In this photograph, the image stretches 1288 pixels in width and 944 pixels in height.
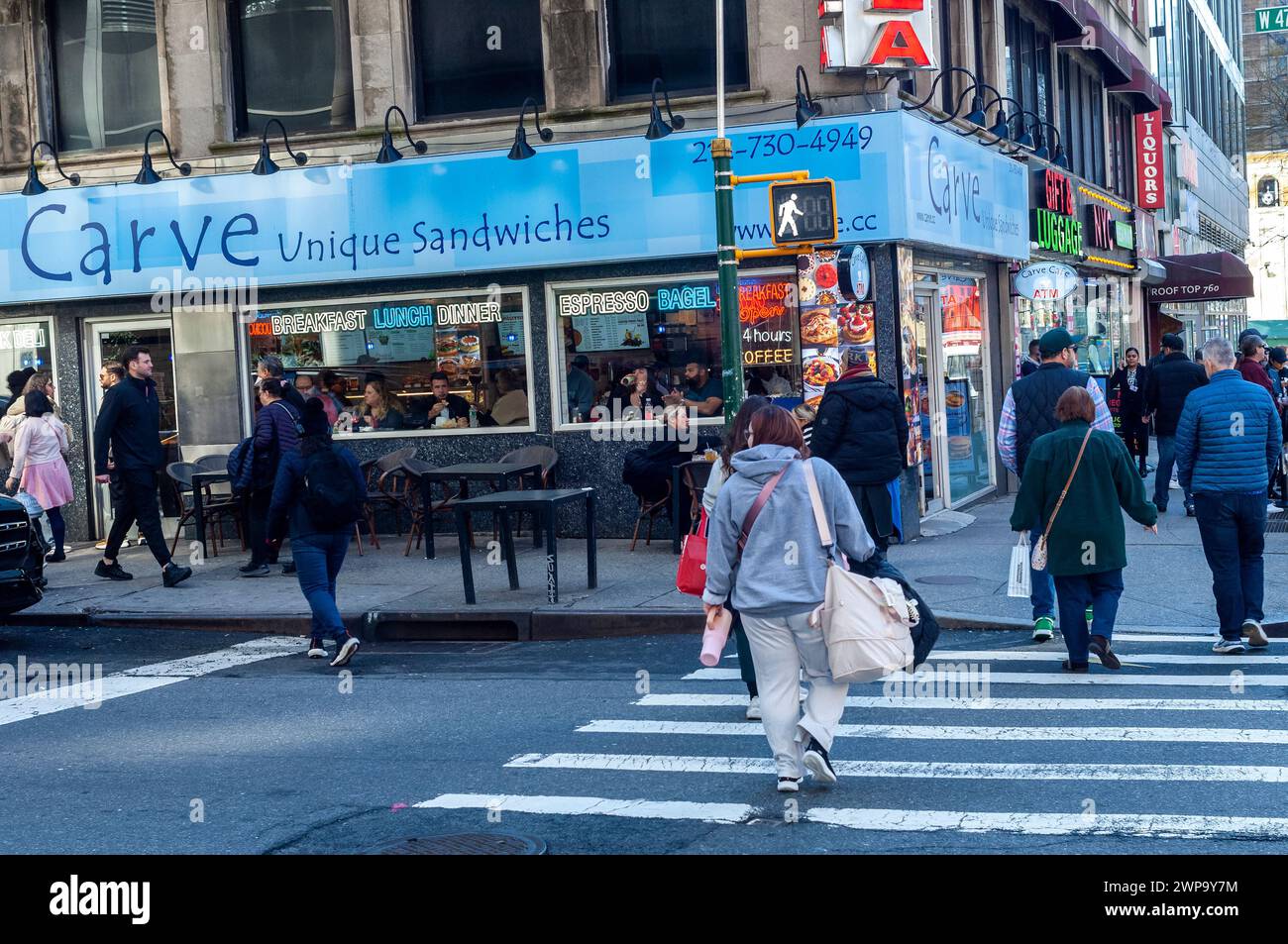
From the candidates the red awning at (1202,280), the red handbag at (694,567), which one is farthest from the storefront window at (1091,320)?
the red handbag at (694,567)

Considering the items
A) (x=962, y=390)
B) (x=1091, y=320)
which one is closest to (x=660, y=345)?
(x=962, y=390)

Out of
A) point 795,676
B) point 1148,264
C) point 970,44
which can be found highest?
point 970,44

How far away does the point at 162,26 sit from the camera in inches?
685

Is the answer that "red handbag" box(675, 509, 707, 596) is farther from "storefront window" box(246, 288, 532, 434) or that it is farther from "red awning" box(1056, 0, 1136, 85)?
"red awning" box(1056, 0, 1136, 85)

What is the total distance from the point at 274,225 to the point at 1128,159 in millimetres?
19319

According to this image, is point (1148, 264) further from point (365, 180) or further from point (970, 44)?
point (365, 180)

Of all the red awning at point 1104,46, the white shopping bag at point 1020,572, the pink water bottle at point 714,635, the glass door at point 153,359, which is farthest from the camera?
the red awning at point 1104,46

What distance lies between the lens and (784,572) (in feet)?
21.6

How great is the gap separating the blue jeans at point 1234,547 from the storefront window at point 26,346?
13.6 meters

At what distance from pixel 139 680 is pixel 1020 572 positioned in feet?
19.7

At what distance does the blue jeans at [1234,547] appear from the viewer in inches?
379

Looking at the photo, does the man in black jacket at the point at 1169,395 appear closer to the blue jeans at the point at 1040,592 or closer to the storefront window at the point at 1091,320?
the storefront window at the point at 1091,320

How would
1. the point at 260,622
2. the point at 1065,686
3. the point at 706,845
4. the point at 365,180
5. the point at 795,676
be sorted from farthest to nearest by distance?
the point at 365,180, the point at 260,622, the point at 1065,686, the point at 795,676, the point at 706,845
